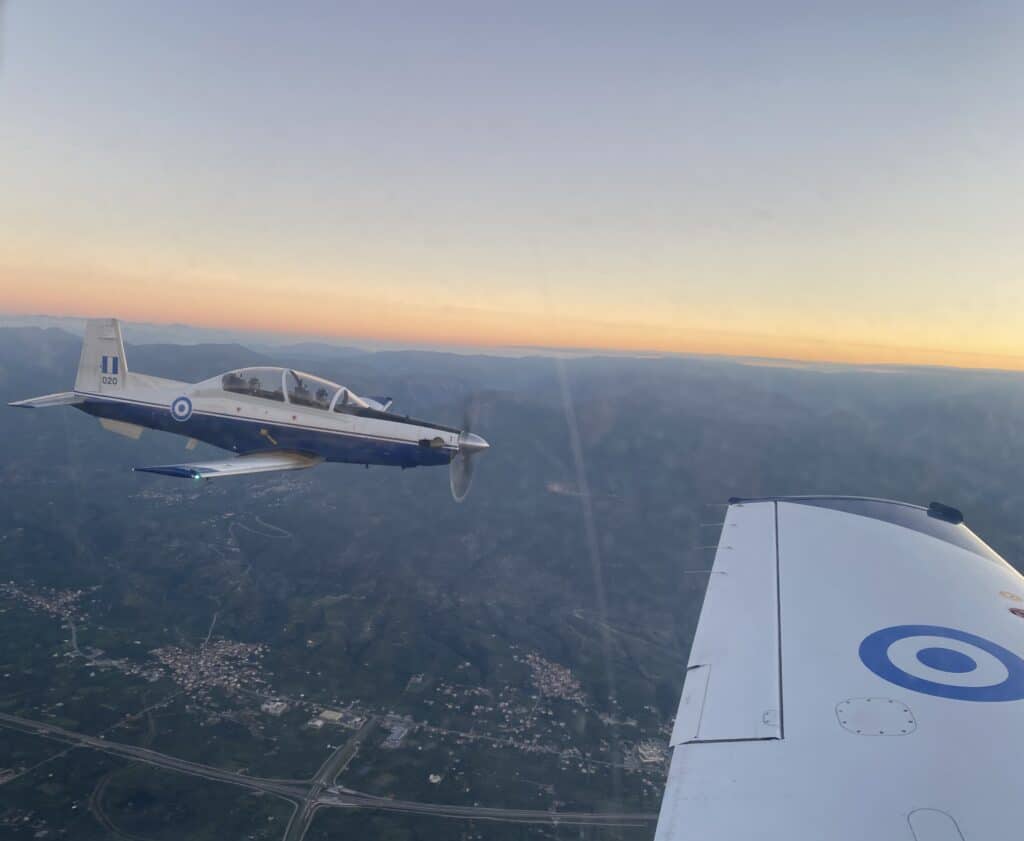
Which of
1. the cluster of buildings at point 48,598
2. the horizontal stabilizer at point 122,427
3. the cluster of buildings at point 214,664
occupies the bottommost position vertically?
the cluster of buildings at point 214,664

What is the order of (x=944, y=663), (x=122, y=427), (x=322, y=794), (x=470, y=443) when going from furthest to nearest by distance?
(x=322, y=794) < (x=122, y=427) < (x=470, y=443) < (x=944, y=663)

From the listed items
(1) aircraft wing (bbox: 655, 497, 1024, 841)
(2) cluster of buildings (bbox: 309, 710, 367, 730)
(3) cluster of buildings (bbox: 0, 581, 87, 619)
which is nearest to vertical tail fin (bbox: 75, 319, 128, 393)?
(1) aircraft wing (bbox: 655, 497, 1024, 841)

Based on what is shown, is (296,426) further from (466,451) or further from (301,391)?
(466,451)

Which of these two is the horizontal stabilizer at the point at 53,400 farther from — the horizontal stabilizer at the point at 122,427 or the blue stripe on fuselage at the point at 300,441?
the blue stripe on fuselage at the point at 300,441

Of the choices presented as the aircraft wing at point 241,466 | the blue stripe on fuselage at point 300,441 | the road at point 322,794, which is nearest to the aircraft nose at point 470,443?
the blue stripe on fuselage at point 300,441

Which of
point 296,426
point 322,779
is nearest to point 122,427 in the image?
point 296,426

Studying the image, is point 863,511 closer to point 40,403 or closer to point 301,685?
point 40,403
